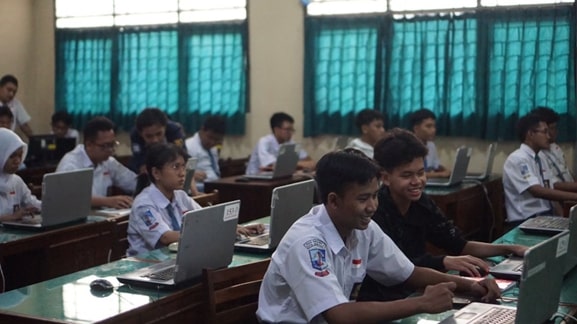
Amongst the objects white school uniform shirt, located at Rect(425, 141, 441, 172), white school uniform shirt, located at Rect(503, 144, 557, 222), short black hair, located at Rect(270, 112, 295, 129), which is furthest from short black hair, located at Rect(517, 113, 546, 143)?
short black hair, located at Rect(270, 112, 295, 129)

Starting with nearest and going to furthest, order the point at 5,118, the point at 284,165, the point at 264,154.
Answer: the point at 5,118, the point at 284,165, the point at 264,154

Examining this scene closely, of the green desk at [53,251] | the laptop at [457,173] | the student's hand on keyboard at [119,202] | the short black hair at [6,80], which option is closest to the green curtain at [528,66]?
the laptop at [457,173]

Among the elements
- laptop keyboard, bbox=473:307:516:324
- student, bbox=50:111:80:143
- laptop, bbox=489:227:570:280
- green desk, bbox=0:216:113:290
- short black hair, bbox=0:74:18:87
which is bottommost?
green desk, bbox=0:216:113:290

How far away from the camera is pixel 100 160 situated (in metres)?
5.05

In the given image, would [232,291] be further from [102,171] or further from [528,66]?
[528,66]

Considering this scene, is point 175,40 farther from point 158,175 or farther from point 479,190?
point 158,175

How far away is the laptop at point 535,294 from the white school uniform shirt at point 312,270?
0.31 meters

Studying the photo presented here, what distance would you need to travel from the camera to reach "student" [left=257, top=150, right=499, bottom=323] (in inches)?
86.6

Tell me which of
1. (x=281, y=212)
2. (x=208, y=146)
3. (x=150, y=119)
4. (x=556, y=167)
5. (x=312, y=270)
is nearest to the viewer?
(x=312, y=270)

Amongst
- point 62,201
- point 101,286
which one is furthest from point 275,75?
point 101,286

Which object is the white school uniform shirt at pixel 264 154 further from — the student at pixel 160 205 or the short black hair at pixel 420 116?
the student at pixel 160 205

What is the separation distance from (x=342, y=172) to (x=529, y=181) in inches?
120

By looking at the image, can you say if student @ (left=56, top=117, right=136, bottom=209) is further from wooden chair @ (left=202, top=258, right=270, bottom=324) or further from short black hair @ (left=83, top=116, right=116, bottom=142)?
wooden chair @ (left=202, top=258, right=270, bottom=324)

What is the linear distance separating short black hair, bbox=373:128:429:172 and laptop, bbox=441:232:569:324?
640mm
